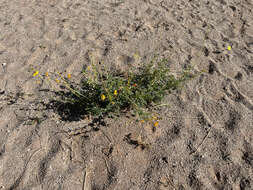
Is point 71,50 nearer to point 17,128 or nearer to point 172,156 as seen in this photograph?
point 17,128

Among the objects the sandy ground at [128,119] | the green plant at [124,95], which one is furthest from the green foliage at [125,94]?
the sandy ground at [128,119]

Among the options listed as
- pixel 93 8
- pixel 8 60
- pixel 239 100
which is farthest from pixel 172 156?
pixel 93 8

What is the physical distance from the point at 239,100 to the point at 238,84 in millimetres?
295

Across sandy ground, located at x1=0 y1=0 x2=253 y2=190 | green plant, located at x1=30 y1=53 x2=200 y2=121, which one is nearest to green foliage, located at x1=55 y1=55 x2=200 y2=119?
green plant, located at x1=30 y1=53 x2=200 y2=121

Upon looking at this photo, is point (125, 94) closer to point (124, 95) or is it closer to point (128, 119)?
point (124, 95)

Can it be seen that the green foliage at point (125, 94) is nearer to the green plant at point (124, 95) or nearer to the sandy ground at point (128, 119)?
the green plant at point (124, 95)

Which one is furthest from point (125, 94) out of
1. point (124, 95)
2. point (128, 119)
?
point (128, 119)

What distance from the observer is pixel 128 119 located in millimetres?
2494

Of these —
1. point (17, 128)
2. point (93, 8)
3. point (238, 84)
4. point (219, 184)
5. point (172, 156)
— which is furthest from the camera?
point (93, 8)

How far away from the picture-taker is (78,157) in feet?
7.23

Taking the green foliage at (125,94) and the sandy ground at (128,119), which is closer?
the sandy ground at (128,119)

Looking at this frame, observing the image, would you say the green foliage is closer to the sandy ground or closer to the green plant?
the green plant

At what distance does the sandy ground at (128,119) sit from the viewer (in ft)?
6.86

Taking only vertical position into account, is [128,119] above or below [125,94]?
below
